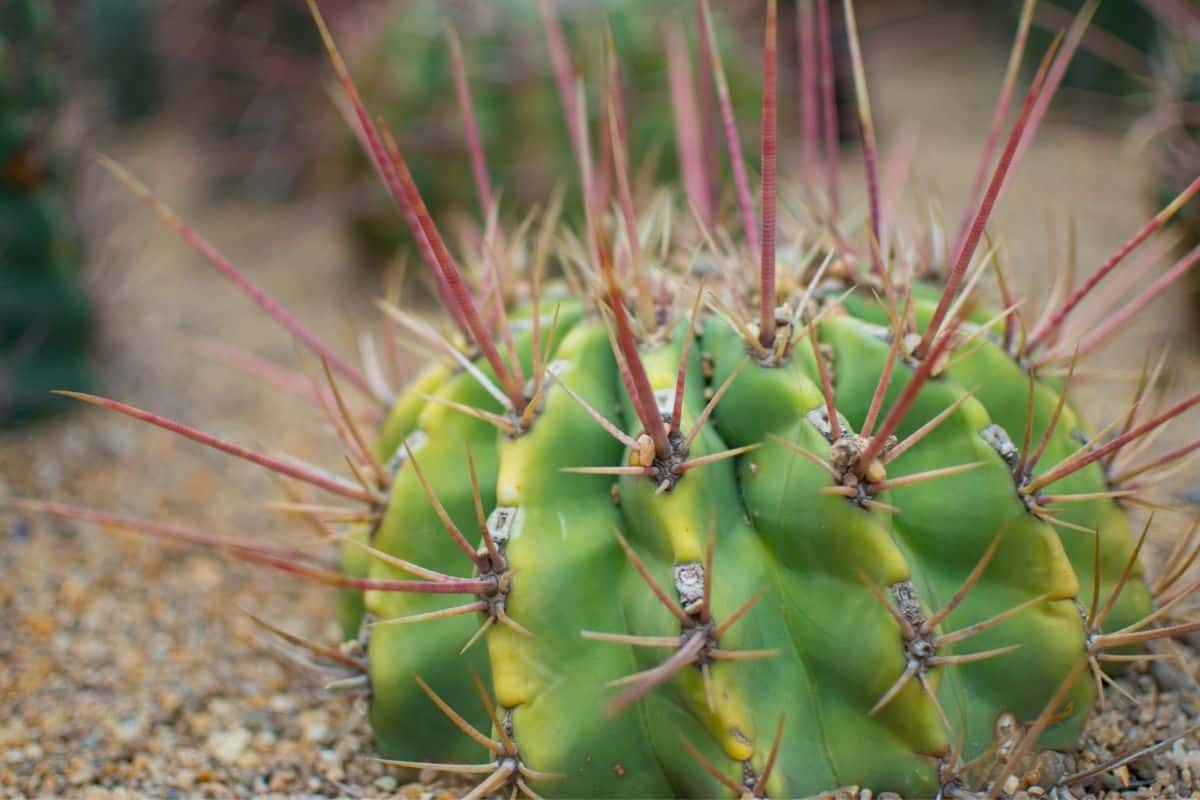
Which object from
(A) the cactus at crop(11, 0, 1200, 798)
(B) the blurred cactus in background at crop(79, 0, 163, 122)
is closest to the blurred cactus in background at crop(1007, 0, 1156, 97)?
(A) the cactus at crop(11, 0, 1200, 798)

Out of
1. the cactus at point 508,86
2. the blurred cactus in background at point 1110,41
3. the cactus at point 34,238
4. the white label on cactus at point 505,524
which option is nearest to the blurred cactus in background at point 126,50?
the cactus at point 508,86

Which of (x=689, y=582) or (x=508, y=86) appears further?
(x=508, y=86)

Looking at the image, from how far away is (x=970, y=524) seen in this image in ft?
3.74

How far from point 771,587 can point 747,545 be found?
5cm

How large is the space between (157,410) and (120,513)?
53 centimetres

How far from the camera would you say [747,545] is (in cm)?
111

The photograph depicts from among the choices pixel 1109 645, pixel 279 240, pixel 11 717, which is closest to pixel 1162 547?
pixel 1109 645

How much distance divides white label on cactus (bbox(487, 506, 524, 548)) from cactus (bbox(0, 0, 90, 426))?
5.66 ft

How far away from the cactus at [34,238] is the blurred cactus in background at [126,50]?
2.74 metres

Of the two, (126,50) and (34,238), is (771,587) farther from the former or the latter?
(126,50)

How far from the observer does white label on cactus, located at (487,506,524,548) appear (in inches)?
45.0

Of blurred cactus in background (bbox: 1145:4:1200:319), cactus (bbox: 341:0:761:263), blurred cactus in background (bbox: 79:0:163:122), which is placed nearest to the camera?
blurred cactus in background (bbox: 1145:4:1200:319)

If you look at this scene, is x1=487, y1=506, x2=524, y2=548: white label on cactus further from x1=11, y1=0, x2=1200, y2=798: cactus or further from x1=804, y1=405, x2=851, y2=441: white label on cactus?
x1=804, y1=405, x2=851, y2=441: white label on cactus

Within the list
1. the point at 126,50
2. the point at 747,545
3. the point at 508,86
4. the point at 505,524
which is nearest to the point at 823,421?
the point at 747,545
